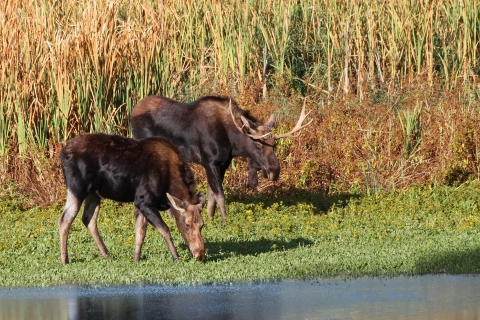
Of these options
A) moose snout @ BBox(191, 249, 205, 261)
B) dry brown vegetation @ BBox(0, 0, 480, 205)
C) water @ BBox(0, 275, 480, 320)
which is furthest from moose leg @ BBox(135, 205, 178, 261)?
dry brown vegetation @ BBox(0, 0, 480, 205)

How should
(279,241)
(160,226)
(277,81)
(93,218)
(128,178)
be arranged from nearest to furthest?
1. (160,226)
2. (128,178)
3. (93,218)
4. (279,241)
5. (277,81)

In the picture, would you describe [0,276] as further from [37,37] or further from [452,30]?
[452,30]

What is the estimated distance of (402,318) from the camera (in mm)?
8391

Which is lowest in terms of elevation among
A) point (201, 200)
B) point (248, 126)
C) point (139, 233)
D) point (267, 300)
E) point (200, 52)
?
point (267, 300)

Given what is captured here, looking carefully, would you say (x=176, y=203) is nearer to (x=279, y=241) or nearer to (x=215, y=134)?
(x=279, y=241)

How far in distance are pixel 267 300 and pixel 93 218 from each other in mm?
3629

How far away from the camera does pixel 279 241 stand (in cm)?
1302

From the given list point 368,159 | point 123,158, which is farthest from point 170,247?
point 368,159

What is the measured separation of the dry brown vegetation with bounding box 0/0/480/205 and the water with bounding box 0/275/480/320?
6119 mm

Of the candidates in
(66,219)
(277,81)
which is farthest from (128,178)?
(277,81)

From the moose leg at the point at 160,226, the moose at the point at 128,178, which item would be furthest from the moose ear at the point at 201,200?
the moose leg at the point at 160,226

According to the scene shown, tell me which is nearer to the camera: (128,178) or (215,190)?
(128,178)

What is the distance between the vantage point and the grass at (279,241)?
35.6 feet

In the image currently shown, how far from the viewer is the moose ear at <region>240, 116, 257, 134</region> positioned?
14578 mm
